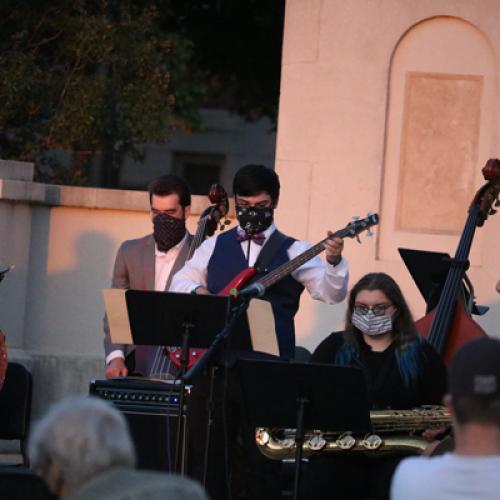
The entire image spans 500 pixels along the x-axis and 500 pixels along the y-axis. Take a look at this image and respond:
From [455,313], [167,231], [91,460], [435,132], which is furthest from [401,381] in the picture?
[91,460]

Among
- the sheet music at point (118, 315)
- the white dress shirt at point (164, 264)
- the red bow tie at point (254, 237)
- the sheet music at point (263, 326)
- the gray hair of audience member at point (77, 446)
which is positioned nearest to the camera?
the gray hair of audience member at point (77, 446)

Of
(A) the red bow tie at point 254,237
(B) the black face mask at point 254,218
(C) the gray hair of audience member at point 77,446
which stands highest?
(B) the black face mask at point 254,218

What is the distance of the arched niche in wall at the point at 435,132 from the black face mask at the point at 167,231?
2.41m

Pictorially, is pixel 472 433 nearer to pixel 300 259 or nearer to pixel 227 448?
pixel 300 259

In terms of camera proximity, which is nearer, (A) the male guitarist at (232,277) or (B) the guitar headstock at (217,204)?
(A) the male guitarist at (232,277)

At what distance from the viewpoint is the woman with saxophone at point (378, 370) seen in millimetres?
6906

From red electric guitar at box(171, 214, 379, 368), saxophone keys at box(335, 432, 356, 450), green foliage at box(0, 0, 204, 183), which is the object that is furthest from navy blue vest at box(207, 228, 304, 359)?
green foliage at box(0, 0, 204, 183)

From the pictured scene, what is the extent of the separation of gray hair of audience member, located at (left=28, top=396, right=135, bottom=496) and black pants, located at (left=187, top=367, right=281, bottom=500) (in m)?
3.29

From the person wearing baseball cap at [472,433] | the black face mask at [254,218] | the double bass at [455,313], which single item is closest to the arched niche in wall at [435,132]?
the double bass at [455,313]

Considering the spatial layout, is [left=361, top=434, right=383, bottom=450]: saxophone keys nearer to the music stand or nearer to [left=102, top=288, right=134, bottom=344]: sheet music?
the music stand

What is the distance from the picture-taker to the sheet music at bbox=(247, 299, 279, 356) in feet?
20.8

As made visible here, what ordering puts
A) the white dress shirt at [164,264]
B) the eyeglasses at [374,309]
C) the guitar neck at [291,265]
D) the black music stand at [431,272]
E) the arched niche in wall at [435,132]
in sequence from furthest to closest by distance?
the arched niche in wall at [435,132] < the white dress shirt at [164,264] < the black music stand at [431,272] < the eyeglasses at [374,309] < the guitar neck at [291,265]

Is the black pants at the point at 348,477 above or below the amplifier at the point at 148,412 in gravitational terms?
below

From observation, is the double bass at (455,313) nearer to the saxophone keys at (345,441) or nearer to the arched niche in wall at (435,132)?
the saxophone keys at (345,441)
